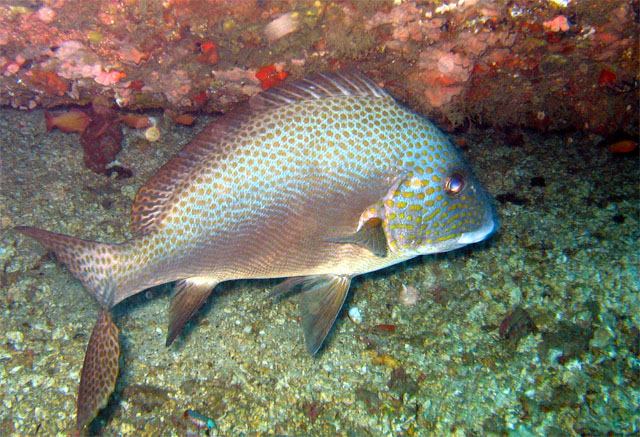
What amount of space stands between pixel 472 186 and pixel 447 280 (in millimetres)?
1137

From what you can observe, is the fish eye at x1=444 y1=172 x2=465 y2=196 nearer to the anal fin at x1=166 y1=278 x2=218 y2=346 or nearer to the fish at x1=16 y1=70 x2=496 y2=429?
the fish at x1=16 y1=70 x2=496 y2=429

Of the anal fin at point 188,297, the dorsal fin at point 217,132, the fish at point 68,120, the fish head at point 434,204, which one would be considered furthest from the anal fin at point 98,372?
the fish at point 68,120

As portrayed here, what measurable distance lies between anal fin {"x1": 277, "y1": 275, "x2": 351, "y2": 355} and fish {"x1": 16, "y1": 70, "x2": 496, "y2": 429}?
334 millimetres

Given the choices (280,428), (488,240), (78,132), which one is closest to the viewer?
(280,428)

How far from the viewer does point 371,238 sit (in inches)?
83.7

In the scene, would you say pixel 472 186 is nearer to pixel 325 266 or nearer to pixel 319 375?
pixel 325 266

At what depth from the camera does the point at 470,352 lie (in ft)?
8.39

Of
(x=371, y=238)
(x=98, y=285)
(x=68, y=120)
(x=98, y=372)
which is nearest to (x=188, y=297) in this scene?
(x=98, y=285)

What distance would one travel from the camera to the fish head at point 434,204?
2.14 meters

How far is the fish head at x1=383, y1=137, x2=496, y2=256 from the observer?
214cm

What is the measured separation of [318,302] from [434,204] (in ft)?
3.24

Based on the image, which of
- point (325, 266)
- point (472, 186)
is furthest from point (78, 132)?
point (472, 186)

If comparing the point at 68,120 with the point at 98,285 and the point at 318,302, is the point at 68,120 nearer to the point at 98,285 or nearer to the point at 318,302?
the point at 98,285

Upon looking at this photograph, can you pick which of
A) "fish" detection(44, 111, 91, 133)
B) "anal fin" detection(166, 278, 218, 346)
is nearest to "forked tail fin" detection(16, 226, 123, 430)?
"anal fin" detection(166, 278, 218, 346)
